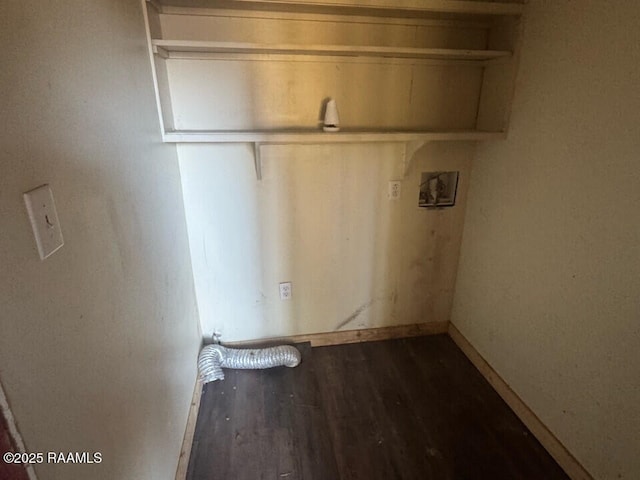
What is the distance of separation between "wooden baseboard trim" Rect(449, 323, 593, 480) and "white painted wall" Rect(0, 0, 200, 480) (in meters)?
1.56

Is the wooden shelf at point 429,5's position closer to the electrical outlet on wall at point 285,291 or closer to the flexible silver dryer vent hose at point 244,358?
the electrical outlet on wall at point 285,291

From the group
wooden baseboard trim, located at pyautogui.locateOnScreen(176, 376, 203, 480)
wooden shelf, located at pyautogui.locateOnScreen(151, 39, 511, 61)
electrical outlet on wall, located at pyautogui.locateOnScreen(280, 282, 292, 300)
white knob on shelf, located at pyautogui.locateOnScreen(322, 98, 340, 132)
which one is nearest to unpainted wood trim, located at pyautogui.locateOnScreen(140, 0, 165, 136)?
wooden shelf, located at pyautogui.locateOnScreen(151, 39, 511, 61)

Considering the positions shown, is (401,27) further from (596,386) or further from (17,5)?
(596,386)

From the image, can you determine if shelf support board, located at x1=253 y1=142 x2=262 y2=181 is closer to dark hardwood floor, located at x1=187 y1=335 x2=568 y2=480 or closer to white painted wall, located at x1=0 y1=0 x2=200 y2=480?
white painted wall, located at x1=0 y1=0 x2=200 y2=480

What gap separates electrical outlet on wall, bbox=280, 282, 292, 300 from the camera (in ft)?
6.82

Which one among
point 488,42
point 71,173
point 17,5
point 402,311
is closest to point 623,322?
point 402,311

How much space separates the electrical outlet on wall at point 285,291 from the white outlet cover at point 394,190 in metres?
0.76

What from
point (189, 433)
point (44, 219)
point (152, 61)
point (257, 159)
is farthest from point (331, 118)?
point (189, 433)

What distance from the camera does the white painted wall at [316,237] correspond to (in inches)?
72.7

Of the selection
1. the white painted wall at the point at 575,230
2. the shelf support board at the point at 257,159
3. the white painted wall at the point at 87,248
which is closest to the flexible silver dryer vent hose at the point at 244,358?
the white painted wall at the point at 87,248

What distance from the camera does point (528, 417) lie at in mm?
1675

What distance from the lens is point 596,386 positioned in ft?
4.34

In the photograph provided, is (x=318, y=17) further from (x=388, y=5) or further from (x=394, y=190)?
(x=394, y=190)

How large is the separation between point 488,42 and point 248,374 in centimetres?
214
